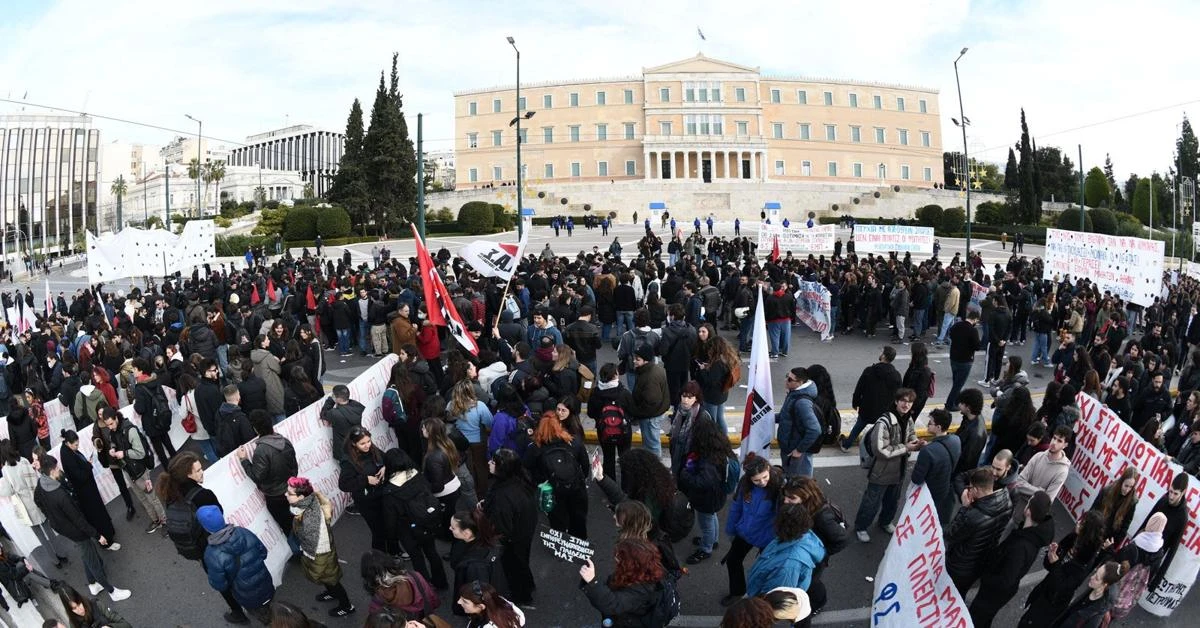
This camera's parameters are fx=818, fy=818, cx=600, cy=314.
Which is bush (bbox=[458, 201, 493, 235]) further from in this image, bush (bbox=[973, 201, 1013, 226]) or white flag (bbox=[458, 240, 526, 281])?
white flag (bbox=[458, 240, 526, 281])

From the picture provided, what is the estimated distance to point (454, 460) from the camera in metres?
6.70

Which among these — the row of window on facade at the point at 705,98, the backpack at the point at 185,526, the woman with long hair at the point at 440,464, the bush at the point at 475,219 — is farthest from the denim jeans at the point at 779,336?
the row of window on facade at the point at 705,98

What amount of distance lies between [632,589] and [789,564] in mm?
1065

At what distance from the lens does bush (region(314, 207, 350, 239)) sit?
47219 millimetres

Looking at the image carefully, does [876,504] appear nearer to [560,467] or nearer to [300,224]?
[560,467]

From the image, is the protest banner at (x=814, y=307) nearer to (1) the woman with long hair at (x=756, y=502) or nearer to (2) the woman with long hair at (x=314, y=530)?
(1) the woman with long hair at (x=756, y=502)

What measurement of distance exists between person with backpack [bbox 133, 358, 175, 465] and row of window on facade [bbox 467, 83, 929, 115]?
272 feet

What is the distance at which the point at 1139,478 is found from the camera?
22.5 feet

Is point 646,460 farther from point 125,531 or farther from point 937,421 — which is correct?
Result: point 125,531

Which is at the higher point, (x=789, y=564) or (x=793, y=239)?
(x=793, y=239)

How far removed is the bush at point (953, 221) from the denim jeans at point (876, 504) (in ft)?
174

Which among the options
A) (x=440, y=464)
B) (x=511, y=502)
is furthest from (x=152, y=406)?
(x=511, y=502)

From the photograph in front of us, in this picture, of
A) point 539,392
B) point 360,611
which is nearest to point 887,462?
point 539,392

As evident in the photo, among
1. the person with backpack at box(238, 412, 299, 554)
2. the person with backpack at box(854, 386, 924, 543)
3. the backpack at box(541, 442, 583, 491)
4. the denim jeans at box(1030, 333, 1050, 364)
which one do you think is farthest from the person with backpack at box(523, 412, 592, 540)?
the denim jeans at box(1030, 333, 1050, 364)
